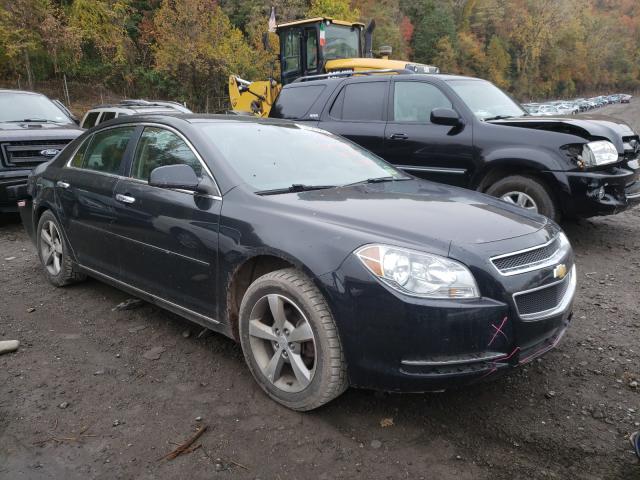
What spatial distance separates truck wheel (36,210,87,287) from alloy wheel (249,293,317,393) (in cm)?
241

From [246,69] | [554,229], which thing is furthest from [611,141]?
[246,69]

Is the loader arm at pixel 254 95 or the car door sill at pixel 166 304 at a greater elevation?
the loader arm at pixel 254 95

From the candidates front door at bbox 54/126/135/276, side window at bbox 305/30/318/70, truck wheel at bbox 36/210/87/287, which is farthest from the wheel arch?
side window at bbox 305/30/318/70

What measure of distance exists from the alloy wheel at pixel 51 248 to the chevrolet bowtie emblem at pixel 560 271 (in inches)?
159

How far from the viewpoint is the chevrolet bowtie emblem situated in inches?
113

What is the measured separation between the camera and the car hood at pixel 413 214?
8.89ft

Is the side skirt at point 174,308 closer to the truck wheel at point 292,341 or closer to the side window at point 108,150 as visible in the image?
the truck wheel at point 292,341

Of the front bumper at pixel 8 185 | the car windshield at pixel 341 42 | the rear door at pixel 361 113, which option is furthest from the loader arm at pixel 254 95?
the front bumper at pixel 8 185

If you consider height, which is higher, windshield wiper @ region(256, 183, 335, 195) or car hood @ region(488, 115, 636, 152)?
car hood @ region(488, 115, 636, 152)

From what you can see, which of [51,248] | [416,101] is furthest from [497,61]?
[51,248]

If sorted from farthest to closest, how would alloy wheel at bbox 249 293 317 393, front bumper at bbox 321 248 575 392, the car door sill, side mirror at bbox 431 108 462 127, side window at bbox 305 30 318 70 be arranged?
side window at bbox 305 30 318 70 < side mirror at bbox 431 108 462 127 < the car door sill < alloy wheel at bbox 249 293 317 393 < front bumper at bbox 321 248 575 392

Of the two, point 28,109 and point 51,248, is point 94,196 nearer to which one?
point 51,248

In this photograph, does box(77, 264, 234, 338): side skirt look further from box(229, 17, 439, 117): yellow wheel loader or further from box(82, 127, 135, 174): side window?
box(229, 17, 439, 117): yellow wheel loader

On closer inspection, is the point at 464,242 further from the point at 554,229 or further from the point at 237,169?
the point at 237,169
